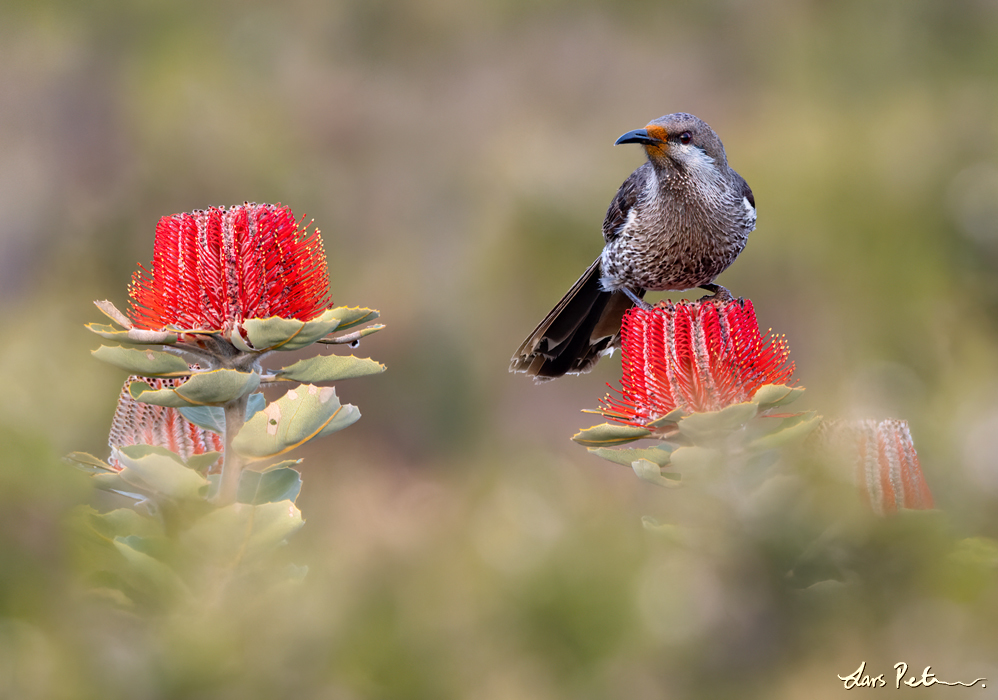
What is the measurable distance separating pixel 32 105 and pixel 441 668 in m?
8.17

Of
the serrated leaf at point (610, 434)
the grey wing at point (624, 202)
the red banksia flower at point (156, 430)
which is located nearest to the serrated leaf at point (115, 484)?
the red banksia flower at point (156, 430)

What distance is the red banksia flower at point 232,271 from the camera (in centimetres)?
102

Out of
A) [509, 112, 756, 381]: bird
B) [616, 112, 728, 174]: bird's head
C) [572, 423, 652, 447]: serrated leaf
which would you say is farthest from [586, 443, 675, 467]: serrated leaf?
[616, 112, 728, 174]: bird's head

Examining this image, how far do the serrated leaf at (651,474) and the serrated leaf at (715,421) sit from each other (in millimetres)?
54

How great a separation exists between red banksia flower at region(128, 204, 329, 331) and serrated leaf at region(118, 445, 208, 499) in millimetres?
244

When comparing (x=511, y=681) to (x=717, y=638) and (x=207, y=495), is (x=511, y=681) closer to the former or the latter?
(x=717, y=638)

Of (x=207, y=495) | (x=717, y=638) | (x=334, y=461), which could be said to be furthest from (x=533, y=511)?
(x=334, y=461)

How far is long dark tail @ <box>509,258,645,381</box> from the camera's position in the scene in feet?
7.58

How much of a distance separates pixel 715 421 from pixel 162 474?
1.90 feet

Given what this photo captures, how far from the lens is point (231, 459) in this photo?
0.87m

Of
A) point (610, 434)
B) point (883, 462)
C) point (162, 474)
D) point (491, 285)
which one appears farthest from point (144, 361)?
point (491, 285)

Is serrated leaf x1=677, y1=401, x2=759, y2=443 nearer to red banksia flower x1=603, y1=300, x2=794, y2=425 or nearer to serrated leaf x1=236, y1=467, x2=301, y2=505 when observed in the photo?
red banksia flower x1=603, y1=300, x2=794, y2=425
